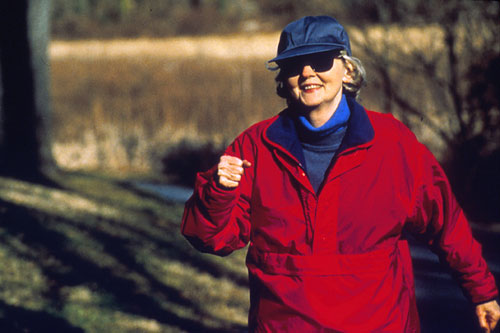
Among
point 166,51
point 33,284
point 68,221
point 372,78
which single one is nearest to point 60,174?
point 68,221

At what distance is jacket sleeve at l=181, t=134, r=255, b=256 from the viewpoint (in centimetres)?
245

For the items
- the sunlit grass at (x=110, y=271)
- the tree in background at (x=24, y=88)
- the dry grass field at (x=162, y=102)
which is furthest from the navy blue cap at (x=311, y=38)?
the tree in background at (x=24, y=88)

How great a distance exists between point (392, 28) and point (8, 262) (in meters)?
5.91

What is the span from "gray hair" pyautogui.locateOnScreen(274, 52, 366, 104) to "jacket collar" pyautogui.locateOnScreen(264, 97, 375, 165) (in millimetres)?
125

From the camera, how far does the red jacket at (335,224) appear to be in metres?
2.46

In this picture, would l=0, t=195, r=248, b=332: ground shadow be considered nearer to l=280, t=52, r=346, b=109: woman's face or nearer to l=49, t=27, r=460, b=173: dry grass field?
l=280, t=52, r=346, b=109: woman's face

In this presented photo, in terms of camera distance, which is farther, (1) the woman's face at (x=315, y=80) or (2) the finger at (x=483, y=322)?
(2) the finger at (x=483, y=322)

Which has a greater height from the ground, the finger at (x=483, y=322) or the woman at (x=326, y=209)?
the woman at (x=326, y=209)

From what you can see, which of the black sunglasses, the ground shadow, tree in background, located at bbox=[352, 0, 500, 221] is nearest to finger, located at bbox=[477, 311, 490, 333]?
the black sunglasses

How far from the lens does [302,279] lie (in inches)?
96.6

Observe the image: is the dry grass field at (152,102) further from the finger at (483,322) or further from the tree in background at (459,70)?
the finger at (483,322)

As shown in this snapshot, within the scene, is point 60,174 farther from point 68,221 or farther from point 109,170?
point 68,221

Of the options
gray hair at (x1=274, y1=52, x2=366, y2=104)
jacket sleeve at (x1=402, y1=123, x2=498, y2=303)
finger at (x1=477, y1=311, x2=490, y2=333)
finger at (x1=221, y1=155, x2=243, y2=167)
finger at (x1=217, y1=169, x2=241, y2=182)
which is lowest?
finger at (x1=477, y1=311, x2=490, y2=333)

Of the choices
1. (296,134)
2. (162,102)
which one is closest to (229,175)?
(296,134)
